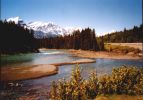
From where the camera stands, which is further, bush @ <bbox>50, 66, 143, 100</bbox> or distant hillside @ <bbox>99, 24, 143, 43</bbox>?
distant hillside @ <bbox>99, 24, 143, 43</bbox>

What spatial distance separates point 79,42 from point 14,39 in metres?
16.0

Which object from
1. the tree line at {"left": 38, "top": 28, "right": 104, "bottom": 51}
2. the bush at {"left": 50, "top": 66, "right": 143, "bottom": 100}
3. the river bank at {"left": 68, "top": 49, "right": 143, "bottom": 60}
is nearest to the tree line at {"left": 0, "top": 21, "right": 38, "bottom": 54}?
the river bank at {"left": 68, "top": 49, "right": 143, "bottom": 60}

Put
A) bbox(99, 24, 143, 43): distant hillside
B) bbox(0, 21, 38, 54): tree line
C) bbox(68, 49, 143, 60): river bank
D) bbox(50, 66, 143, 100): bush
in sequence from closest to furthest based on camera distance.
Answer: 1. bbox(50, 66, 143, 100): bush
2. bbox(0, 21, 38, 54): tree line
3. bbox(68, 49, 143, 60): river bank
4. bbox(99, 24, 143, 43): distant hillside

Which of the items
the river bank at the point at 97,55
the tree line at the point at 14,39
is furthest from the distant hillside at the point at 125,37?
the tree line at the point at 14,39

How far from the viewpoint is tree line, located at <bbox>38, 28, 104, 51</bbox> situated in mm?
50166

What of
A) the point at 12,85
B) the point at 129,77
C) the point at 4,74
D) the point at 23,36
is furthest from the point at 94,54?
the point at 129,77

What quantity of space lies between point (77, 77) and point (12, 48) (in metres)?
32.7

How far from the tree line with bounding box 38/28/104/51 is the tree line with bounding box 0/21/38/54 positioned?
34.0ft

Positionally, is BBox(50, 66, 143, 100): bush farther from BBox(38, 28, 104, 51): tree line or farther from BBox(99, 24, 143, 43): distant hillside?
BBox(99, 24, 143, 43): distant hillside

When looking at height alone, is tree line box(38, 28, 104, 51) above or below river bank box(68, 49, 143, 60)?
above

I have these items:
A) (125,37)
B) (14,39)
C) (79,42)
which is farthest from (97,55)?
(125,37)

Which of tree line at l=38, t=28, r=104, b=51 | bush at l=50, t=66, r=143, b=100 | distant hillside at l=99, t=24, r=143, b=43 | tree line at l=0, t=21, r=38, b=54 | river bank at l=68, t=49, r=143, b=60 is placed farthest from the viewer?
distant hillside at l=99, t=24, r=143, b=43

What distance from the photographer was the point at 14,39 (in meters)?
43.6

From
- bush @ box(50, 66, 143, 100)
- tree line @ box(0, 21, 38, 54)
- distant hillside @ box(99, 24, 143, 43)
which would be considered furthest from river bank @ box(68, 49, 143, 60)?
bush @ box(50, 66, 143, 100)
